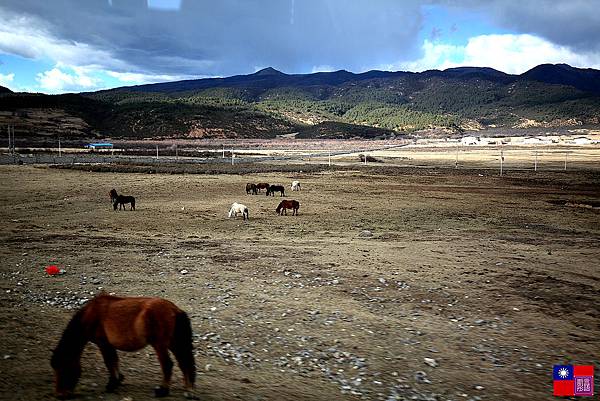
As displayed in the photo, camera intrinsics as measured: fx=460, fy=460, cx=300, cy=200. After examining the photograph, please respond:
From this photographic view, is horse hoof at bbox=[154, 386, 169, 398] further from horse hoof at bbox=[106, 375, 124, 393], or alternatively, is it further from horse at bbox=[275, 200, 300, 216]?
horse at bbox=[275, 200, 300, 216]

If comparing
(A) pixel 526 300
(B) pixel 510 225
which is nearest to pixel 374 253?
(A) pixel 526 300

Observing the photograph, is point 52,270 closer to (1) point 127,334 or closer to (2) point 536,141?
(1) point 127,334

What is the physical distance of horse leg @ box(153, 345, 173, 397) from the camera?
507 cm

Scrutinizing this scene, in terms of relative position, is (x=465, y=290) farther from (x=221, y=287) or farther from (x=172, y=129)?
(x=172, y=129)

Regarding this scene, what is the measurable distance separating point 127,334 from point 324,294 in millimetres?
5683

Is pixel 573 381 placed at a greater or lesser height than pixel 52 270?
lesser

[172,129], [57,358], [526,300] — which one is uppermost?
[172,129]

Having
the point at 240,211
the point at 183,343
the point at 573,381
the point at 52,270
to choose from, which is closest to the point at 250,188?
the point at 240,211

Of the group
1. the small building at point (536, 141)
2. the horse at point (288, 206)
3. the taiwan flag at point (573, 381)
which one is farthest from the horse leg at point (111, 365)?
the small building at point (536, 141)

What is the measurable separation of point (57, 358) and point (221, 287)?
546 cm

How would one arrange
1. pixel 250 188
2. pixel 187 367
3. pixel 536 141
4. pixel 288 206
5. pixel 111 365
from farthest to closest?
1. pixel 536 141
2. pixel 250 188
3. pixel 288 206
4. pixel 111 365
5. pixel 187 367

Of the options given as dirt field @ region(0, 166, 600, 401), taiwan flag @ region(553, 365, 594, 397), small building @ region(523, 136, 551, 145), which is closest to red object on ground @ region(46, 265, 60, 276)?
dirt field @ region(0, 166, 600, 401)

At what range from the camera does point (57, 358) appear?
5.03 metres

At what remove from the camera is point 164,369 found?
5.14m
